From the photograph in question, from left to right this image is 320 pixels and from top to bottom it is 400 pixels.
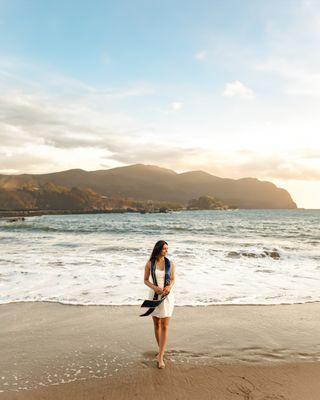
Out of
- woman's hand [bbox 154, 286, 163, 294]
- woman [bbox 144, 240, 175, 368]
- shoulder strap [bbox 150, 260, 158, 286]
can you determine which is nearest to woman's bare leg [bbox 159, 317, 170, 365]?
woman [bbox 144, 240, 175, 368]

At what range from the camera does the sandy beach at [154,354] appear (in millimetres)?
4766

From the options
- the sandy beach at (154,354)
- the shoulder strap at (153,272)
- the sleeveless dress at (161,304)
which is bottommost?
the sandy beach at (154,354)

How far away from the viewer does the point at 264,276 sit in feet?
44.5

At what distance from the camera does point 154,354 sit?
590cm

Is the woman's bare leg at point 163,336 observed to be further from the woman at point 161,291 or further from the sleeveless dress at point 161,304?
the sleeveless dress at point 161,304

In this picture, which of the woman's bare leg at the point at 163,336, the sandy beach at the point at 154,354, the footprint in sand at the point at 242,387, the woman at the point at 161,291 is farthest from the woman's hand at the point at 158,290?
the footprint in sand at the point at 242,387

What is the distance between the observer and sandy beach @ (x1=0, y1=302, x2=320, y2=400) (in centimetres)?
477

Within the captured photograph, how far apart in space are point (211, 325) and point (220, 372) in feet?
7.05

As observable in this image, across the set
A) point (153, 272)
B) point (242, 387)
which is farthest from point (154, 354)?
point (242, 387)

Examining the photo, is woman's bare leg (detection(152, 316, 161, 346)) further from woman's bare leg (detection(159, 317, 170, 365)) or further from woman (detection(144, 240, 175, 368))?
woman's bare leg (detection(159, 317, 170, 365))

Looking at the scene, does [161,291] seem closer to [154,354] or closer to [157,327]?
[157,327]

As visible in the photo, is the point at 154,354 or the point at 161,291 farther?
the point at 154,354

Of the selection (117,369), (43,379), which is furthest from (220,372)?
(43,379)

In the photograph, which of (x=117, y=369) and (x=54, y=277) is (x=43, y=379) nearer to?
(x=117, y=369)
